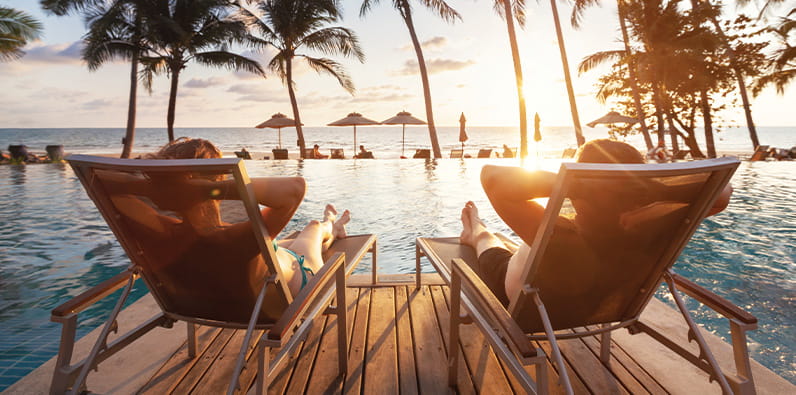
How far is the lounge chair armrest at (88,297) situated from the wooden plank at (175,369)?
54 centimetres

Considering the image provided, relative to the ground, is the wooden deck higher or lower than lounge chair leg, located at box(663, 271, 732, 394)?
lower

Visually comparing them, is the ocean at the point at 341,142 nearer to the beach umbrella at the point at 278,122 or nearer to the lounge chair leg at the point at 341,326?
the beach umbrella at the point at 278,122

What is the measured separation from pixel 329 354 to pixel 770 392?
2.01m

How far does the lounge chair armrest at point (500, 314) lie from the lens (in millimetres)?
1097

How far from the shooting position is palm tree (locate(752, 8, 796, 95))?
18.4m

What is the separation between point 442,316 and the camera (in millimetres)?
2492

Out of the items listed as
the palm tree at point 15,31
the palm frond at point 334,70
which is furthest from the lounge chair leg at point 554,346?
the palm tree at point 15,31

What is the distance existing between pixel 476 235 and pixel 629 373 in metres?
1.11

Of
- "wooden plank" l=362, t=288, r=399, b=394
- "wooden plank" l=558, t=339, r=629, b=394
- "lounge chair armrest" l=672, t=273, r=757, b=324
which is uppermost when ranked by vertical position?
"lounge chair armrest" l=672, t=273, r=757, b=324

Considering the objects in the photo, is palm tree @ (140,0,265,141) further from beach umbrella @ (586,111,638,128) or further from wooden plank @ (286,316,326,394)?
wooden plank @ (286,316,326,394)

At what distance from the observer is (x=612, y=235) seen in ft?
4.42

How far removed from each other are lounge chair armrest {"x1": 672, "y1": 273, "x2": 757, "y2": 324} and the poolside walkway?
590 mm

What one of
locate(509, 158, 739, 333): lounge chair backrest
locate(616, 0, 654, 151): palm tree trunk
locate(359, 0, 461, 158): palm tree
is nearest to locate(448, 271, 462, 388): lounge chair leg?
locate(509, 158, 739, 333): lounge chair backrest

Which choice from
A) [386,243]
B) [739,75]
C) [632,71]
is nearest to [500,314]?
[386,243]
